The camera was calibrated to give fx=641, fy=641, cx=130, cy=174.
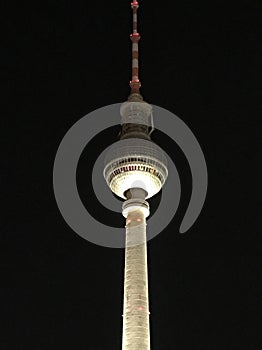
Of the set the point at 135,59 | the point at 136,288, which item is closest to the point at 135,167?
the point at 136,288

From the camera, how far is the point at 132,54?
103 meters

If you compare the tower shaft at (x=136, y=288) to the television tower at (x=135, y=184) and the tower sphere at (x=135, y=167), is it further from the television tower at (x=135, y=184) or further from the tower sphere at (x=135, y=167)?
the tower sphere at (x=135, y=167)

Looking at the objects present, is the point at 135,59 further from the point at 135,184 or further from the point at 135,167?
the point at 135,184

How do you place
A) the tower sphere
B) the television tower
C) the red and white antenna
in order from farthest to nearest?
the red and white antenna, the tower sphere, the television tower

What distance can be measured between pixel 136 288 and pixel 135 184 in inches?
648

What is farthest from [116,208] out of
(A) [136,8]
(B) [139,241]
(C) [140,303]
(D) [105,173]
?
(A) [136,8]

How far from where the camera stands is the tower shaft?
Result: 7769cm

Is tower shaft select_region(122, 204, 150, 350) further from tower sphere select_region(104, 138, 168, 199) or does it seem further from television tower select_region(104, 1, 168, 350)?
tower sphere select_region(104, 138, 168, 199)

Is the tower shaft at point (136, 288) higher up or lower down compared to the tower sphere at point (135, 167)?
lower down

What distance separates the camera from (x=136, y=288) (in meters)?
81.4

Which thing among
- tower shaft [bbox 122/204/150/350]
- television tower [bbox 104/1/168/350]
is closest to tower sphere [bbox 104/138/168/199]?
television tower [bbox 104/1/168/350]

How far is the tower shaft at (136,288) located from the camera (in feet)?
255

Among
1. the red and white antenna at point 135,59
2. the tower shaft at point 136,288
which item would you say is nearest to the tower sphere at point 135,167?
the tower shaft at point 136,288

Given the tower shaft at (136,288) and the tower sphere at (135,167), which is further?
the tower sphere at (135,167)
